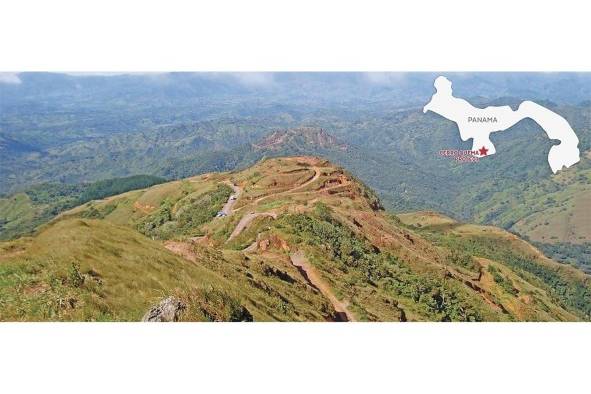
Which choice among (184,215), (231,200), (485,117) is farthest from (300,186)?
(485,117)

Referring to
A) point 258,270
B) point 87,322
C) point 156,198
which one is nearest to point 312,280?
point 258,270

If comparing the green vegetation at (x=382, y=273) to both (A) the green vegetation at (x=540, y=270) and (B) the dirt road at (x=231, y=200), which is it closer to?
(B) the dirt road at (x=231, y=200)

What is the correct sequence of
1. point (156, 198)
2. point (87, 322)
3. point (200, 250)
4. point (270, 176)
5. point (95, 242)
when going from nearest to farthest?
point (87, 322) < point (95, 242) < point (200, 250) < point (270, 176) < point (156, 198)

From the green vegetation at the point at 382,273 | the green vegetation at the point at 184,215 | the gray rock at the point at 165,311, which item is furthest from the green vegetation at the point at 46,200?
the gray rock at the point at 165,311

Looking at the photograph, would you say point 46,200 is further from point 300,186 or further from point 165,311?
point 165,311

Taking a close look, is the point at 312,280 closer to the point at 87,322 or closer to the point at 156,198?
the point at 87,322

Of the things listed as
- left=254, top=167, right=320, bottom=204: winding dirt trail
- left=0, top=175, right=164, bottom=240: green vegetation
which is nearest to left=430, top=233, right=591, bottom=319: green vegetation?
left=254, top=167, right=320, bottom=204: winding dirt trail
